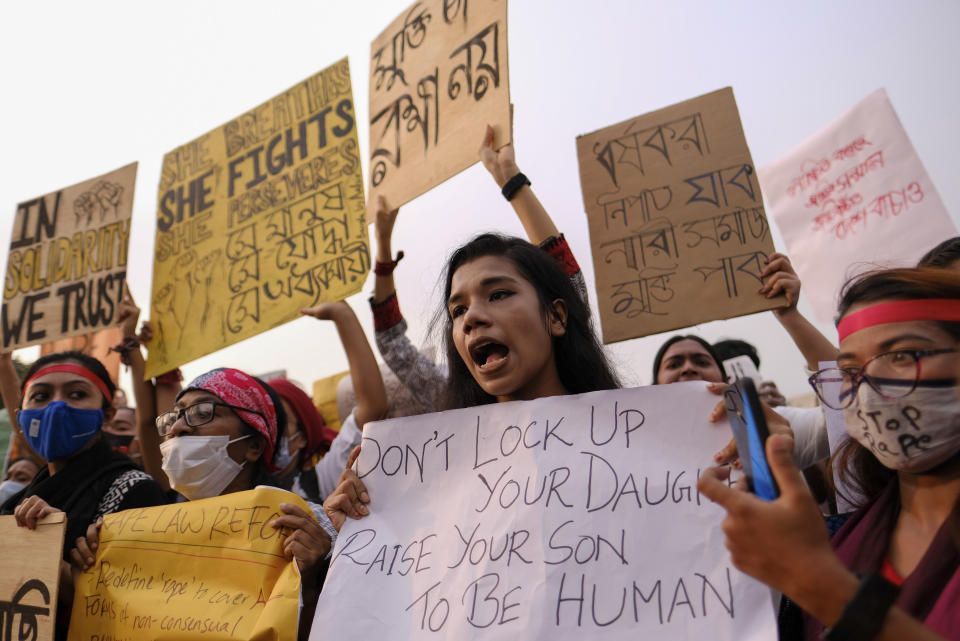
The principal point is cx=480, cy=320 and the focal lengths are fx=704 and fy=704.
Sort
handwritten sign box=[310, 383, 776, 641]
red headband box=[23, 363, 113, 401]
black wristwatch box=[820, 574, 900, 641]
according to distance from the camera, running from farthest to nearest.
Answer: red headband box=[23, 363, 113, 401] < handwritten sign box=[310, 383, 776, 641] < black wristwatch box=[820, 574, 900, 641]

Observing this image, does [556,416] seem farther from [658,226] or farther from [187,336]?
[187,336]

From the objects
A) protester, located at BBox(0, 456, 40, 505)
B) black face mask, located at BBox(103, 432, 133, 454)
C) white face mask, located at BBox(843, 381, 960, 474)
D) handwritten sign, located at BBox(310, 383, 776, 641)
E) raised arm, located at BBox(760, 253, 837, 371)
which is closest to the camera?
white face mask, located at BBox(843, 381, 960, 474)

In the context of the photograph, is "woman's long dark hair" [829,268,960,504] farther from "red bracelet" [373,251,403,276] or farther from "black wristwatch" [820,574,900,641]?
"red bracelet" [373,251,403,276]

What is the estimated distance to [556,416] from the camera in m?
2.02

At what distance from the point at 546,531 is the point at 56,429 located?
102 inches

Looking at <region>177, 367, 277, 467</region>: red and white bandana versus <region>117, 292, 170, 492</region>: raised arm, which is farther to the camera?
<region>117, 292, 170, 492</region>: raised arm

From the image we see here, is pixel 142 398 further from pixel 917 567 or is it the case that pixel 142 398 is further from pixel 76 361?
pixel 917 567

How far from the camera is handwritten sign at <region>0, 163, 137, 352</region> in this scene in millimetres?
4457

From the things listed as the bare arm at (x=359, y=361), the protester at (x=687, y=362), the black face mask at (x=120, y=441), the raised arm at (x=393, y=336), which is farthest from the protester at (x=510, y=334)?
the black face mask at (x=120, y=441)

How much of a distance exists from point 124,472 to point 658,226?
272 centimetres

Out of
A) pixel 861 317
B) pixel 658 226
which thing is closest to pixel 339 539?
pixel 861 317

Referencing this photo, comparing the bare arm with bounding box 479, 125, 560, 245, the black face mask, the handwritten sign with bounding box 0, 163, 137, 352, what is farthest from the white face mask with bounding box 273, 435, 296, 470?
the black face mask

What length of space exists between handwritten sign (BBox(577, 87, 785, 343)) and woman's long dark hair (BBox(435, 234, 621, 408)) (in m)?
0.49

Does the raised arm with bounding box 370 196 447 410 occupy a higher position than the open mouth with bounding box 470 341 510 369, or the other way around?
the raised arm with bounding box 370 196 447 410
